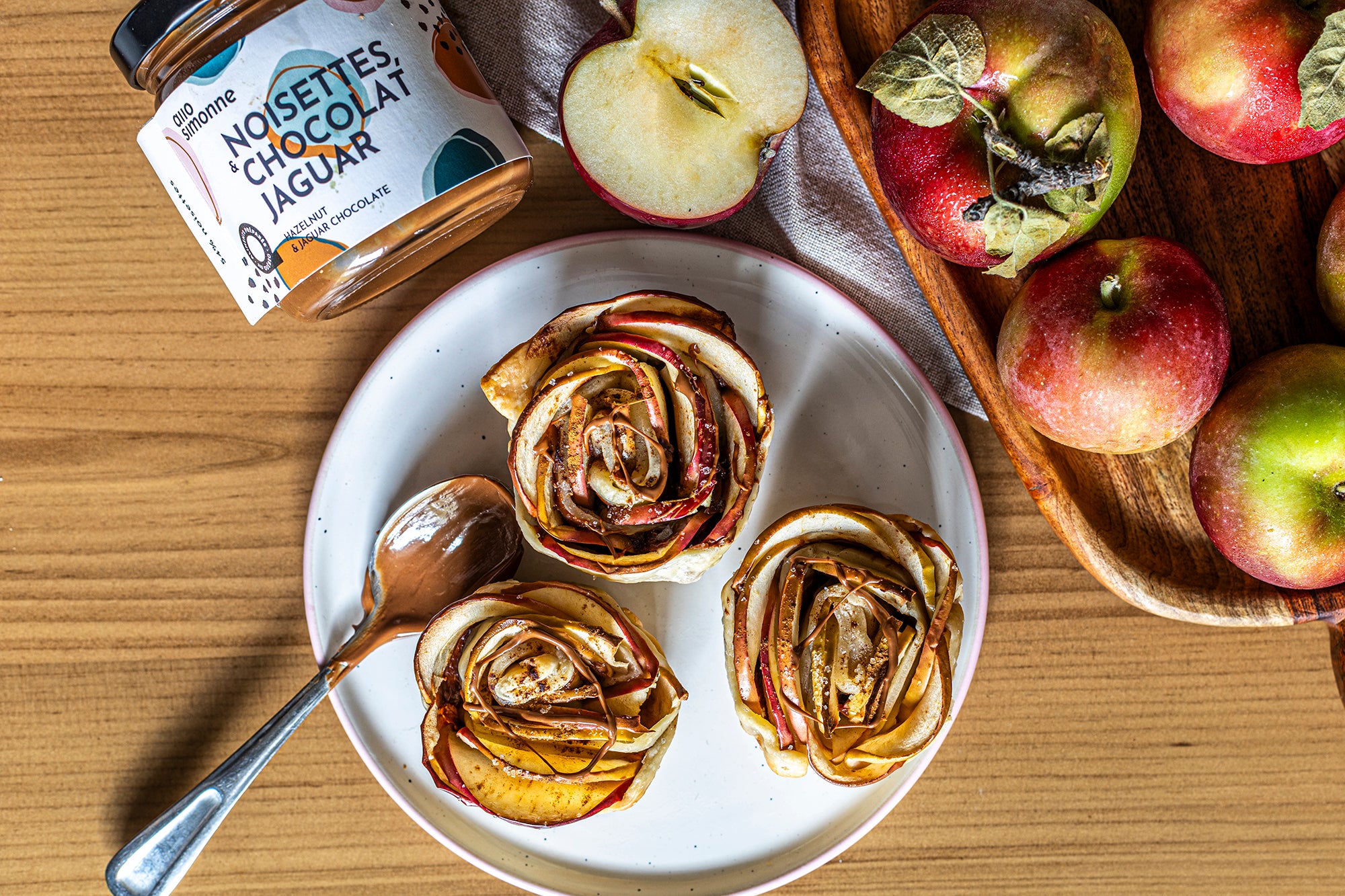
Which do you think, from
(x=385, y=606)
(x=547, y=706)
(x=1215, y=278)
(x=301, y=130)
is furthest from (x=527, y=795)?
(x=1215, y=278)

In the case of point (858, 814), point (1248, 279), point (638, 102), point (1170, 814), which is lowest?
point (1170, 814)

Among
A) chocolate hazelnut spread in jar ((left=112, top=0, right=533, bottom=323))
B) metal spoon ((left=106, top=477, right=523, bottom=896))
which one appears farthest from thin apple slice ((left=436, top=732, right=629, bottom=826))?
chocolate hazelnut spread in jar ((left=112, top=0, right=533, bottom=323))

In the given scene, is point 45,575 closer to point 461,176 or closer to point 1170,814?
point 461,176

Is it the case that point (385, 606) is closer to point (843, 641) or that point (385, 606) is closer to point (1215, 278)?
point (843, 641)

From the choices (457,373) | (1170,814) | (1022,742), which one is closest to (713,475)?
(457,373)

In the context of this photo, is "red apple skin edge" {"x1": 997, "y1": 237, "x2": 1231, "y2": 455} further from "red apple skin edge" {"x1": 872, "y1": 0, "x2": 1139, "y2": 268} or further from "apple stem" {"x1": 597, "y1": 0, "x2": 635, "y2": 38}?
"apple stem" {"x1": 597, "y1": 0, "x2": 635, "y2": 38}

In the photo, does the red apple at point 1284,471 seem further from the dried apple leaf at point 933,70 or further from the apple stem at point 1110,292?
the dried apple leaf at point 933,70
